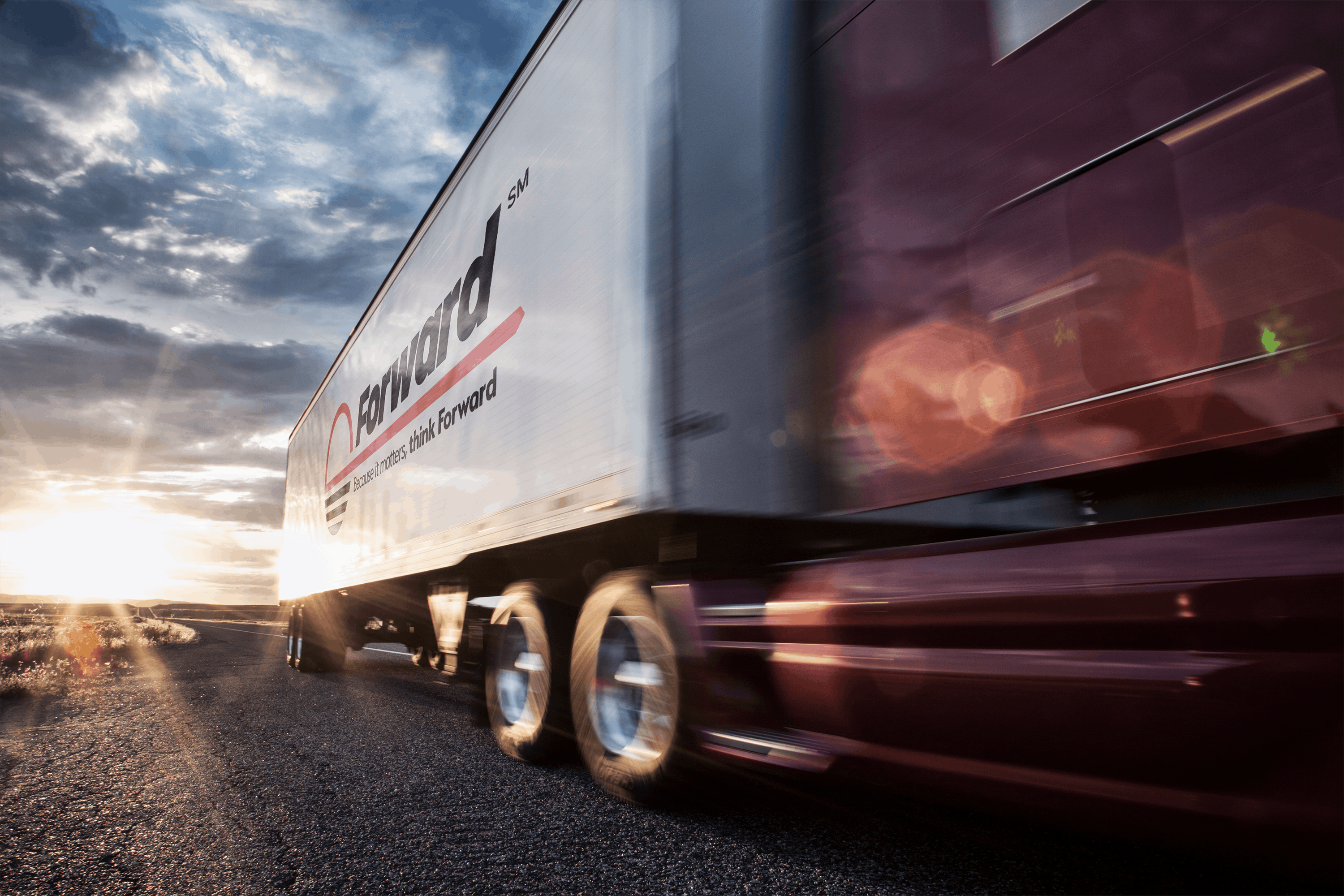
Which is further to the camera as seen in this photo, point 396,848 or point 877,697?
point 396,848

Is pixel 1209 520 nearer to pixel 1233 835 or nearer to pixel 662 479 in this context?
pixel 1233 835

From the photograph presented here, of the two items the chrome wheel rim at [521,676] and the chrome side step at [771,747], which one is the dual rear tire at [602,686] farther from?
the chrome side step at [771,747]

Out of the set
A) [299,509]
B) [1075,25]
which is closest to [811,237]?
[1075,25]

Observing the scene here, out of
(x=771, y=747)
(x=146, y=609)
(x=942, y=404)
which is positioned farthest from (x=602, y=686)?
(x=146, y=609)

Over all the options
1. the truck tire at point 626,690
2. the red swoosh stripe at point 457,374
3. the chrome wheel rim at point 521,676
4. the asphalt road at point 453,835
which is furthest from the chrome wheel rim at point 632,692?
the red swoosh stripe at point 457,374

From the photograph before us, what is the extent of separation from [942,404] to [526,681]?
308 cm

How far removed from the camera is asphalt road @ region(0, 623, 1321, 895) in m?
2.48

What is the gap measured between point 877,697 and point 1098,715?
679 millimetres

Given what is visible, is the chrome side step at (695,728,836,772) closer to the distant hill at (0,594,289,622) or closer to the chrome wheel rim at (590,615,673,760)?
the chrome wheel rim at (590,615,673,760)

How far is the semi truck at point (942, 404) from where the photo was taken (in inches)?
61.0

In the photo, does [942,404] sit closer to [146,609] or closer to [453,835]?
[453,835]

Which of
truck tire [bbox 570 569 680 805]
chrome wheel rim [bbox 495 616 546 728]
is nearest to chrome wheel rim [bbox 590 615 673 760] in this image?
truck tire [bbox 570 569 680 805]

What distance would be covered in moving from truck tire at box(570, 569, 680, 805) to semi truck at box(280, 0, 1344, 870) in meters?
0.02

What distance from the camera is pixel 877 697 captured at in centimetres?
230
